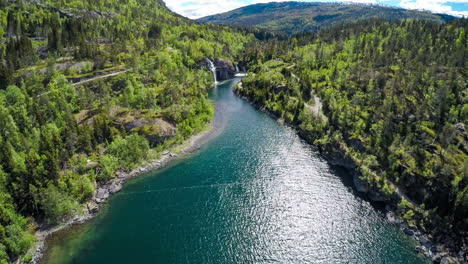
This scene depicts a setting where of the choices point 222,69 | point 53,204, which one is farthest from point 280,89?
point 53,204

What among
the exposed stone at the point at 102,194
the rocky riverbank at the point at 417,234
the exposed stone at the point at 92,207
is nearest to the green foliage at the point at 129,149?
the exposed stone at the point at 102,194

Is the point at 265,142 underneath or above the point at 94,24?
underneath

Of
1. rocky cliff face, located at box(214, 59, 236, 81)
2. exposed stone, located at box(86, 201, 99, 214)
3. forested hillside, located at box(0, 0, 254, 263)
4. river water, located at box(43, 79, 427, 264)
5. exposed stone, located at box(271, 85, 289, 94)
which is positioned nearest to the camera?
river water, located at box(43, 79, 427, 264)

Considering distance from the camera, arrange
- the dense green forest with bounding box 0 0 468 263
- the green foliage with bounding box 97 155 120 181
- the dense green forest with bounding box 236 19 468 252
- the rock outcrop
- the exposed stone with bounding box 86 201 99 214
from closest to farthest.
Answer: the dense green forest with bounding box 0 0 468 263 → the dense green forest with bounding box 236 19 468 252 → the exposed stone with bounding box 86 201 99 214 → the green foliage with bounding box 97 155 120 181 → the rock outcrop

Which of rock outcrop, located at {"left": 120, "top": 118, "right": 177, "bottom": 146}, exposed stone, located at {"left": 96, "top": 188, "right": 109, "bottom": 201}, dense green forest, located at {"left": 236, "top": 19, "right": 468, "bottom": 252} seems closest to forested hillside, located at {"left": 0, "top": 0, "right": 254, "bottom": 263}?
rock outcrop, located at {"left": 120, "top": 118, "right": 177, "bottom": 146}

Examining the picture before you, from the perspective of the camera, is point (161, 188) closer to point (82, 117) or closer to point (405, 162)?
point (82, 117)

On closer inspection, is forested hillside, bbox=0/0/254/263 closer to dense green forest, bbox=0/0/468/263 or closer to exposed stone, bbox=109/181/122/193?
dense green forest, bbox=0/0/468/263

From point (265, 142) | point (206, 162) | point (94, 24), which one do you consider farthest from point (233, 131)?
point (94, 24)

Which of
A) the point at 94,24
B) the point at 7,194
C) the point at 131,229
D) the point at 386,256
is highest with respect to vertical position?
the point at 94,24
